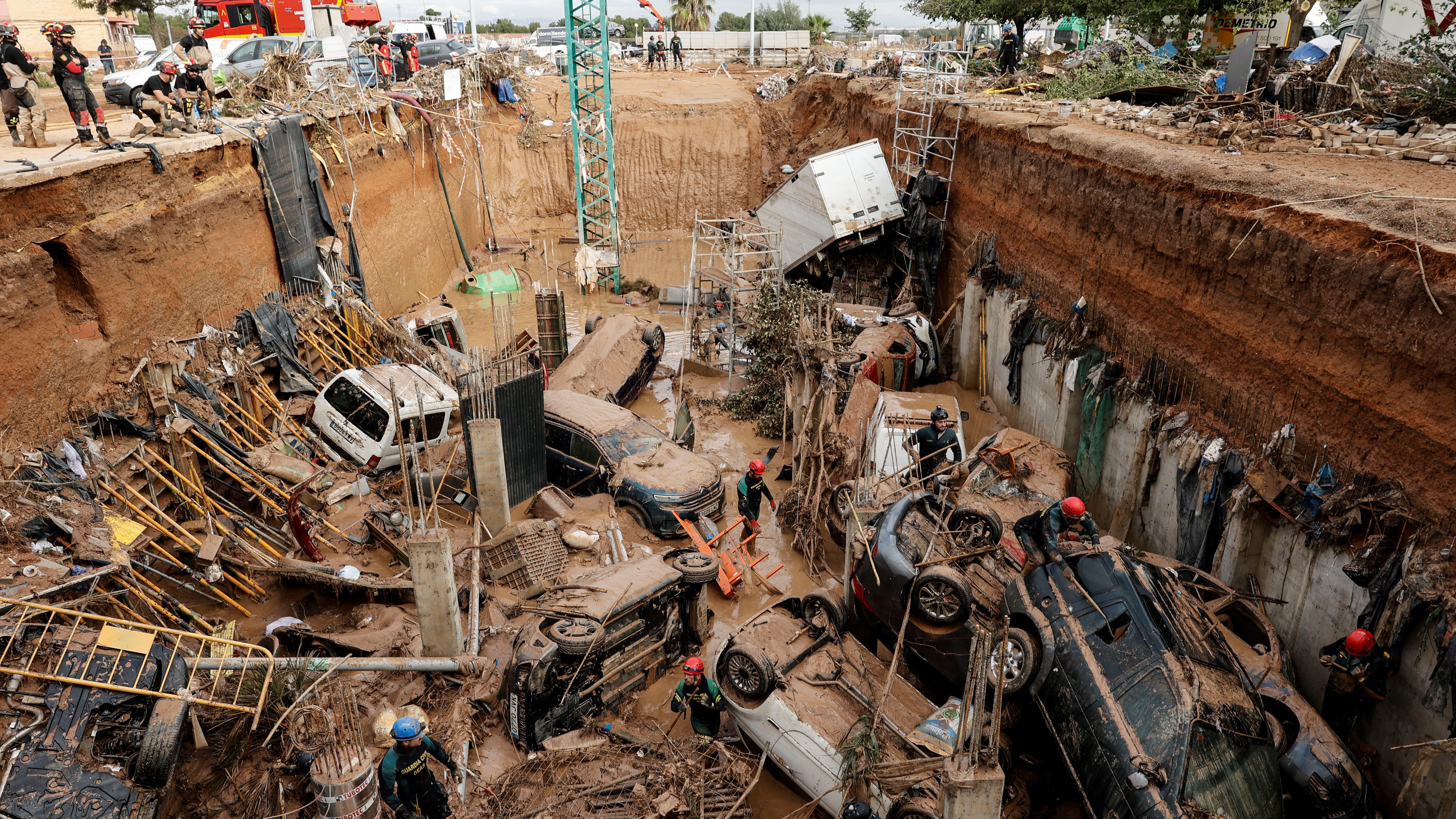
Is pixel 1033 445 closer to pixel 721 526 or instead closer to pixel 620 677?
pixel 721 526

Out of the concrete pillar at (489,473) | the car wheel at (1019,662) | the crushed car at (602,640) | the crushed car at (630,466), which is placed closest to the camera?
the car wheel at (1019,662)

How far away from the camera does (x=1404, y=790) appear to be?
20.5 feet

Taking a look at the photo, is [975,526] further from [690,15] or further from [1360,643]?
[690,15]

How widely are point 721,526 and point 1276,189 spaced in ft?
25.3

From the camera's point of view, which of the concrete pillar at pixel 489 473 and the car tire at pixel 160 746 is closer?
the car tire at pixel 160 746

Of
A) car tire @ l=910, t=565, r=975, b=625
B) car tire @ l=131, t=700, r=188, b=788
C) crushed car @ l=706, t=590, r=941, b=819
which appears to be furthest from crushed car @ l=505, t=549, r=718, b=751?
car tire @ l=131, t=700, r=188, b=788

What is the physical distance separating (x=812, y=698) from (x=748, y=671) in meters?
0.56

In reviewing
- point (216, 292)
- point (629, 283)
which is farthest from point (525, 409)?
point (629, 283)

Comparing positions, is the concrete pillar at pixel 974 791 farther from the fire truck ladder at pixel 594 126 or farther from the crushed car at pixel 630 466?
the fire truck ladder at pixel 594 126

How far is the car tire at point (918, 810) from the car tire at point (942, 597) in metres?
1.73

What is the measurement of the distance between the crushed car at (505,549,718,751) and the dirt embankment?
20.3ft

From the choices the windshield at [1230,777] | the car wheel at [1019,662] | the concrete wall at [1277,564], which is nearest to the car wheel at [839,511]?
the car wheel at [1019,662]

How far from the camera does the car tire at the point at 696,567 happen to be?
802 cm

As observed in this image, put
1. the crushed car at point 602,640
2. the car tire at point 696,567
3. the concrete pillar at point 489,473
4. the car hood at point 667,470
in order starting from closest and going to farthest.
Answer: the crushed car at point 602,640 → the car tire at point 696,567 → the concrete pillar at point 489,473 → the car hood at point 667,470
